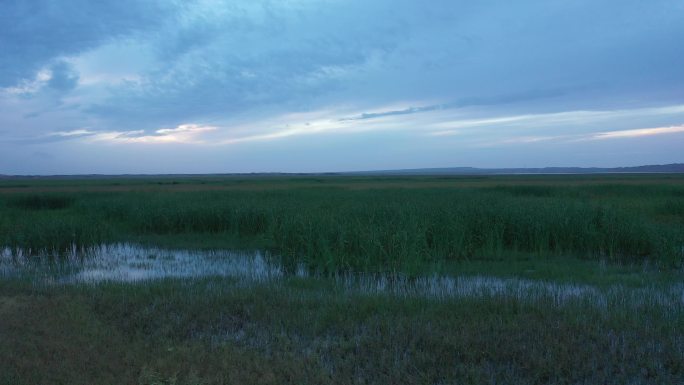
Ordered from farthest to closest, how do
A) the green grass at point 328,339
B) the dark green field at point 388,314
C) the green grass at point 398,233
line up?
the green grass at point 398,233 → the dark green field at point 388,314 → the green grass at point 328,339

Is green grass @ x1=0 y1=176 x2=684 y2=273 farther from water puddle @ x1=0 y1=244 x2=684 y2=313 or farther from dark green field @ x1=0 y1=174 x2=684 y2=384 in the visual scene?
water puddle @ x1=0 y1=244 x2=684 y2=313

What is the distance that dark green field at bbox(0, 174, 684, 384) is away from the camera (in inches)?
209

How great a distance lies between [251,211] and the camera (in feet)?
61.2

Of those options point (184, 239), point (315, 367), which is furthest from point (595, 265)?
point (184, 239)

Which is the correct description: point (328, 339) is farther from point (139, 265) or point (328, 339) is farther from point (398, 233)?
point (139, 265)

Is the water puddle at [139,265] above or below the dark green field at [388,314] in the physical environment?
below

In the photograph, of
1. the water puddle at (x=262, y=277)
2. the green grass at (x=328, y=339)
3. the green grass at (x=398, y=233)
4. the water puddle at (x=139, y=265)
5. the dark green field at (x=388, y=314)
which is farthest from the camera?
the green grass at (x=398, y=233)

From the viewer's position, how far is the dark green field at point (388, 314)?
209 inches

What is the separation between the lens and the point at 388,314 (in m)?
7.14

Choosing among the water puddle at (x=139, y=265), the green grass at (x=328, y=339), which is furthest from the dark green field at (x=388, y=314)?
the water puddle at (x=139, y=265)

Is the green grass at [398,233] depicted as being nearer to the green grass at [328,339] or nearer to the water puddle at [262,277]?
the water puddle at [262,277]

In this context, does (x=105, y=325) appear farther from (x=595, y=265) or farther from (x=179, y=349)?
(x=595, y=265)

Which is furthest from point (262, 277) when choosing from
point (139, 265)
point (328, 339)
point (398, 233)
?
point (328, 339)

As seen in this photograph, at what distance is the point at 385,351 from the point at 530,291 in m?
4.00
